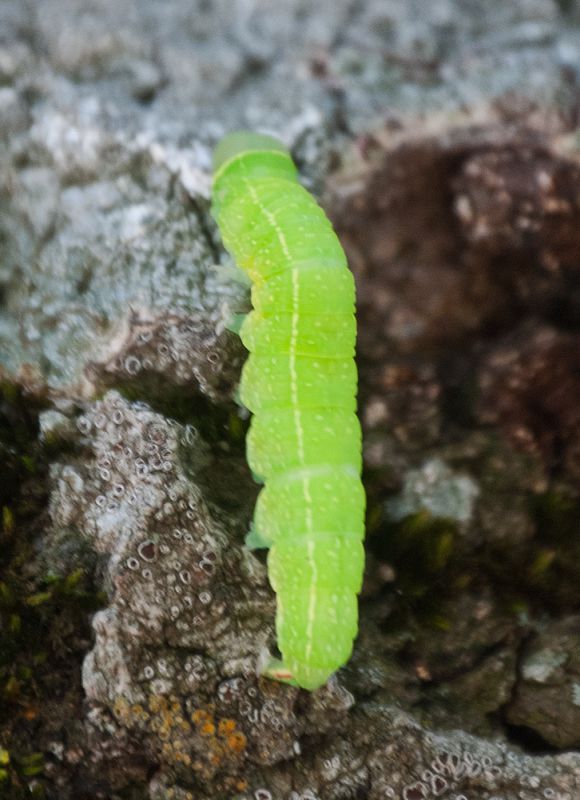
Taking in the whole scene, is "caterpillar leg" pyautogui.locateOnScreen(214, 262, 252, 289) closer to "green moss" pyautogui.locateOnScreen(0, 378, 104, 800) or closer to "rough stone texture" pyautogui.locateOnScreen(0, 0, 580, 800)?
"rough stone texture" pyautogui.locateOnScreen(0, 0, 580, 800)

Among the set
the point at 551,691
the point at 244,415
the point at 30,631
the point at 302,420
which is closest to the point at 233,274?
the point at 244,415

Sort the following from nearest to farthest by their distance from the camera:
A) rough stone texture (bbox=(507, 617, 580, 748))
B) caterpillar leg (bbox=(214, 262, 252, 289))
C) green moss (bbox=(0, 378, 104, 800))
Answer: green moss (bbox=(0, 378, 104, 800))
rough stone texture (bbox=(507, 617, 580, 748))
caterpillar leg (bbox=(214, 262, 252, 289))

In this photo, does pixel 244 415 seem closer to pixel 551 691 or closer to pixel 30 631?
pixel 30 631

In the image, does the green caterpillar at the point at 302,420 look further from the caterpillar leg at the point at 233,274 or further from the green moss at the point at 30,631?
the green moss at the point at 30,631

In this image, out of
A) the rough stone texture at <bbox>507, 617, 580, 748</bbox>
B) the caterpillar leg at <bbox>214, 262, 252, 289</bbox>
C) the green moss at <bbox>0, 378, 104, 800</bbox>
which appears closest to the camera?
the green moss at <bbox>0, 378, 104, 800</bbox>

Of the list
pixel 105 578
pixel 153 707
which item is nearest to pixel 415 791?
pixel 153 707

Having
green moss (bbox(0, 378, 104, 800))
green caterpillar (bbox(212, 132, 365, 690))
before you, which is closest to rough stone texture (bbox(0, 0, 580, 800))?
green moss (bbox(0, 378, 104, 800))

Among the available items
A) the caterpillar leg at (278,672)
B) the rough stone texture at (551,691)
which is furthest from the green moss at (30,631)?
the rough stone texture at (551,691)
